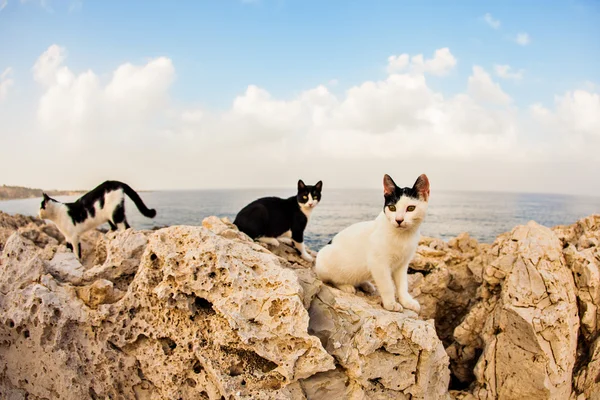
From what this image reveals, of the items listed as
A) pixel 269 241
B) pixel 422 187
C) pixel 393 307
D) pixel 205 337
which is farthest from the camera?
pixel 269 241

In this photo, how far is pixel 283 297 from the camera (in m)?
3.13

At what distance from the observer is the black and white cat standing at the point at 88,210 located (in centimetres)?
704

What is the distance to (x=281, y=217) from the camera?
6.87 meters

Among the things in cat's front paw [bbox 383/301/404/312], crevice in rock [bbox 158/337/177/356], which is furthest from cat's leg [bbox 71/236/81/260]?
cat's front paw [bbox 383/301/404/312]

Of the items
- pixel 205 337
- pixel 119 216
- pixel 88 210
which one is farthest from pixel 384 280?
pixel 88 210

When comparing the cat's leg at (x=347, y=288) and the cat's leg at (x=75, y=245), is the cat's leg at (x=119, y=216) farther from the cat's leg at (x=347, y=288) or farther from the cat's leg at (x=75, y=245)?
the cat's leg at (x=347, y=288)

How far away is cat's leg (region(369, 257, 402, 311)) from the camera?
13.8 ft

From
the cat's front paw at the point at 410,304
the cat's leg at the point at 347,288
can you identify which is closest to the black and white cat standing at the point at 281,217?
the cat's leg at the point at 347,288

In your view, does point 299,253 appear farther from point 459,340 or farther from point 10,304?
point 10,304

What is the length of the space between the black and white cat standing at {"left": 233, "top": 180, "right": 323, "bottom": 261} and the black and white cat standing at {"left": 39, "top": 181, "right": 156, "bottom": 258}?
2444 millimetres

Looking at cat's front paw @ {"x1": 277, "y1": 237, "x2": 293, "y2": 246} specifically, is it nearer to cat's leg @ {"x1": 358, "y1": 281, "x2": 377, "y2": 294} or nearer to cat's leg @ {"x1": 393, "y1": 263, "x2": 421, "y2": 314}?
cat's leg @ {"x1": 358, "y1": 281, "x2": 377, "y2": 294}

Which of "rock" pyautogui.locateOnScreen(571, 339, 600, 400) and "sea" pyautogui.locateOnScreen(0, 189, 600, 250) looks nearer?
"rock" pyautogui.locateOnScreen(571, 339, 600, 400)

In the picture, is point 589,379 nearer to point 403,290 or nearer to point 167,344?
point 403,290

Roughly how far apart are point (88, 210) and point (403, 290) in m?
6.29
